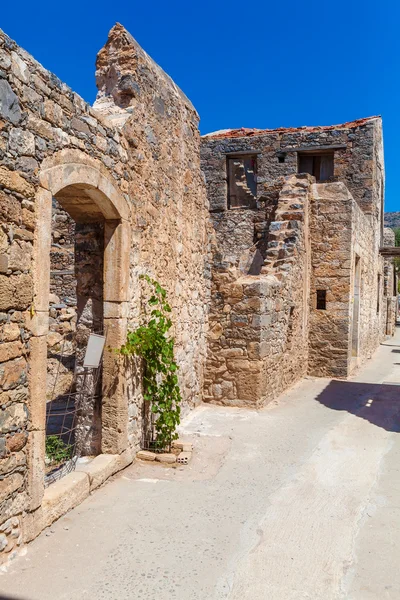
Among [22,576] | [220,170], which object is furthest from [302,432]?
[220,170]

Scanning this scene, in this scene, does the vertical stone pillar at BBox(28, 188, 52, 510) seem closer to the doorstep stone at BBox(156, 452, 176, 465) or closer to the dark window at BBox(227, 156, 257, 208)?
the doorstep stone at BBox(156, 452, 176, 465)

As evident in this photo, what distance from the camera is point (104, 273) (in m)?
4.61

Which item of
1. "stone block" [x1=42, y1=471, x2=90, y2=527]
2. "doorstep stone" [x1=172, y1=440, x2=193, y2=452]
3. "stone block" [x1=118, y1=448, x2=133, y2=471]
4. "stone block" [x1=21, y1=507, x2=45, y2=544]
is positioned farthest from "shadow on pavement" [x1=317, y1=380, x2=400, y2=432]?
"stone block" [x1=21, y1=507, x2=45, y2=544]

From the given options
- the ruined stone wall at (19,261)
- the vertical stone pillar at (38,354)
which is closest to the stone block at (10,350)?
the ruined stone wall at (19,261)

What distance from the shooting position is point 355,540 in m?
3.48

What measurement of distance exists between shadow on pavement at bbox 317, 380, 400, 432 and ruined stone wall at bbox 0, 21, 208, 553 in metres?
2.14

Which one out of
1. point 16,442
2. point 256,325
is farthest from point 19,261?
point 256,325

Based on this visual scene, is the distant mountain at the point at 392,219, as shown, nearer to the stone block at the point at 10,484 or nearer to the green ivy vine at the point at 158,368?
the green ivy vine at the point at 158,368

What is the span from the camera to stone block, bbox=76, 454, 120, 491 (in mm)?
4156

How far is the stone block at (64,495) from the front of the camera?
11.6 feet

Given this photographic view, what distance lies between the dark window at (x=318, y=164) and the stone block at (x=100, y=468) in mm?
11170

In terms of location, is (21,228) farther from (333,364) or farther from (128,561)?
(333,364)

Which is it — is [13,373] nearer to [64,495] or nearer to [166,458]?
[64,495]

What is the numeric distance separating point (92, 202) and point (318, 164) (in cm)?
1097
